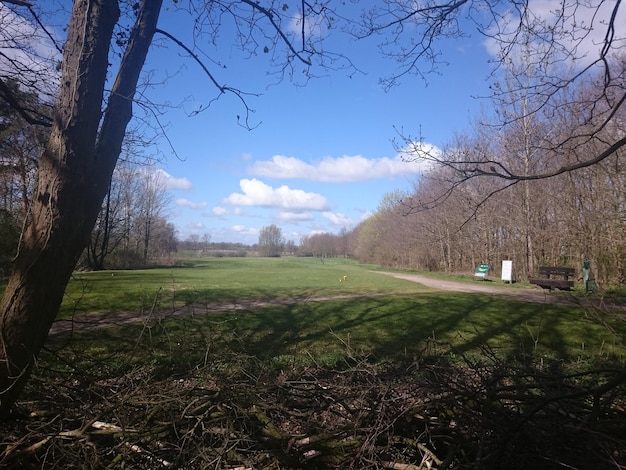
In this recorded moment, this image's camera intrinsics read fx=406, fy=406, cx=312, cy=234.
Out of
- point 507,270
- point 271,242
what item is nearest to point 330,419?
point 507,270

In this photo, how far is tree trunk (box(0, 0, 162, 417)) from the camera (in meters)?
2.95

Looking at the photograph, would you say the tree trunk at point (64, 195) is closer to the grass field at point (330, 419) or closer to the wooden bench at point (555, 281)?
the grass field at point (330, 419)

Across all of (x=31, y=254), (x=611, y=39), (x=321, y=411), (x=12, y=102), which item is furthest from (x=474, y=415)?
(x=611, y=39)

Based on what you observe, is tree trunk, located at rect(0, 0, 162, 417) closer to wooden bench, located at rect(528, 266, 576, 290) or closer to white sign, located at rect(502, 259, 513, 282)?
wooden bench, located at rect(528, 266, 576, 290)

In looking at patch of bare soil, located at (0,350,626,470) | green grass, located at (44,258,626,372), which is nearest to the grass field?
patch of bare soil, located at (0,350,626,470)

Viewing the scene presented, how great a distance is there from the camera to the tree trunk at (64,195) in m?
2.95

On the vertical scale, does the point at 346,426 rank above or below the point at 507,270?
below

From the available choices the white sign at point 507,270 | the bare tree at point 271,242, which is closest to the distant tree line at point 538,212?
the white sign at point 507,270

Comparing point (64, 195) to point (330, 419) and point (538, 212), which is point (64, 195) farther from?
point (538, 212)

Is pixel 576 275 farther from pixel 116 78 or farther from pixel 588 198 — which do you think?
pixel 116 78

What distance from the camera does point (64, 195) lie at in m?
3.10

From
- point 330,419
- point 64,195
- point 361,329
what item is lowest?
point 361,329

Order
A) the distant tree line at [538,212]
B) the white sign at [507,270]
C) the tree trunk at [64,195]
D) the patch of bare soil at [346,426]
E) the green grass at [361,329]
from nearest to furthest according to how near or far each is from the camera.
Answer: the patch of bare soil at [346,426] < the tree trunk at [64,195] < the green grass at [361,329] < the distant tree line at [538,212] < the white sign at [507,270]

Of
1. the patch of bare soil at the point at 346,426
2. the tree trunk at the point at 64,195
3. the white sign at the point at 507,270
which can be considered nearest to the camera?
the patch of bare soil at the point at 346,426
